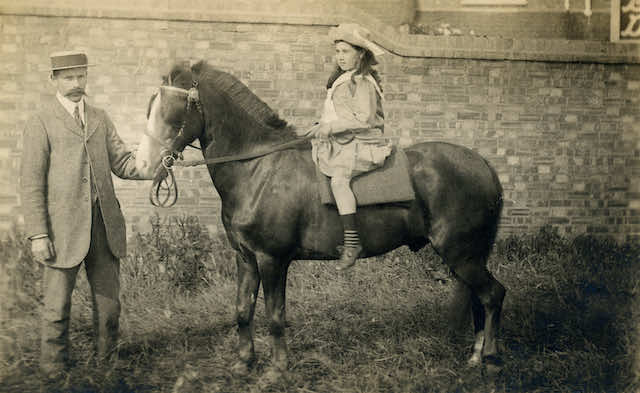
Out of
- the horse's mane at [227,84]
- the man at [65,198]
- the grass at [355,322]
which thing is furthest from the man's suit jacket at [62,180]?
the grass at [355,322]

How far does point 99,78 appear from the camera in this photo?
275 inches

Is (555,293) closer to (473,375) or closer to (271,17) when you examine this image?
(473,375)

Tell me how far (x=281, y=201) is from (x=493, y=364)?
88.2 inches

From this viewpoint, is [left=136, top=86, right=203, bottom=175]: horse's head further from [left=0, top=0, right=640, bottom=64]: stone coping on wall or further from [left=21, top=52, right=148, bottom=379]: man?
[left=0, top=0, right=640, bottom=64]: stone coping on wall

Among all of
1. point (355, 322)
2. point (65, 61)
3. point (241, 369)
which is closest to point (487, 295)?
point (355, 322)

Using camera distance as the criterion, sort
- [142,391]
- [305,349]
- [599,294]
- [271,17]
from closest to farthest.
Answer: [142,391] < [305,349] < [599,294] < [271,17]

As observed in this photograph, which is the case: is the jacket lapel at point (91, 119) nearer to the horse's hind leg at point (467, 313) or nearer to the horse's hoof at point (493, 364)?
the horse's hind leg at point (467, 313)

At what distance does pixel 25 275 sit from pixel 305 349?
325cm

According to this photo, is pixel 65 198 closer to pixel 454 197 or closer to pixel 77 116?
pixel 77 116

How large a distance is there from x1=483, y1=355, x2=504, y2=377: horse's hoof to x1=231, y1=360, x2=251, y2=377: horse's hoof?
1990mm

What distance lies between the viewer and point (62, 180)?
458 centimetres

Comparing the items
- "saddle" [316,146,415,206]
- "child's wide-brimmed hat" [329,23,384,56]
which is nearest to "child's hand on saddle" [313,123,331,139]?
"saddle" [316,146,415,206]

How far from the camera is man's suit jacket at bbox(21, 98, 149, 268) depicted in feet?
14.7

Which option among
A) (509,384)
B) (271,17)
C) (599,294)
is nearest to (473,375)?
(509,384)
